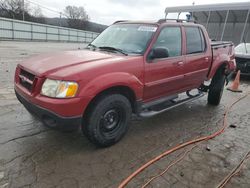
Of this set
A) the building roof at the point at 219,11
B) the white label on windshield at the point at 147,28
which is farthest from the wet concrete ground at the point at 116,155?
the building roof at the point at 219,11

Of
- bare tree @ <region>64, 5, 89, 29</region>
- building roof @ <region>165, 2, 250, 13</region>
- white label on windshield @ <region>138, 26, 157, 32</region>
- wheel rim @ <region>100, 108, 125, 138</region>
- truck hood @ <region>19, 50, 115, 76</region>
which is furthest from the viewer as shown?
bare tree @ <region>64, 5, 89, 29</region>

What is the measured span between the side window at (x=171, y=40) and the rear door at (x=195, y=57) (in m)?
0.24

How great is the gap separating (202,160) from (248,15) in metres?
21.1

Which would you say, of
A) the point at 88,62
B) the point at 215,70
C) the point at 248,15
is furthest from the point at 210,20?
the point at 88,62

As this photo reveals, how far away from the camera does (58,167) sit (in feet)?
9.95

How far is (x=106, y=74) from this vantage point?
3.24 metres

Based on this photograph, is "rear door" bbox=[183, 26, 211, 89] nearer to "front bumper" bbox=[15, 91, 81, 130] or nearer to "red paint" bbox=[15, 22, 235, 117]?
"red paint" bbox=[15, 22, 235, 117]

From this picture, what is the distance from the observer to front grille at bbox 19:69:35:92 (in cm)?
330

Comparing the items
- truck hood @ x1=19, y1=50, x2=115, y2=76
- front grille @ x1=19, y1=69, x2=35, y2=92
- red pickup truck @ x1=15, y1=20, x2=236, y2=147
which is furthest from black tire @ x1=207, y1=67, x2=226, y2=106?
front grille @ x1=19, y1=69, x2=35, y2=92

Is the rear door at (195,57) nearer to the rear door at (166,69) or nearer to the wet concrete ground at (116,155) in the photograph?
the rear door at (166,69)

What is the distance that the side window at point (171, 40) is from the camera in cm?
414

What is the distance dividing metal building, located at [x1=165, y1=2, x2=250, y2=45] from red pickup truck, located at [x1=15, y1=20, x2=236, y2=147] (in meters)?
18.8

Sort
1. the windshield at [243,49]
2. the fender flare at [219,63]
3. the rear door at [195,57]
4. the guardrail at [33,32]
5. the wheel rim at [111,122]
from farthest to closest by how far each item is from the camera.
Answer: the guardrail at [33,32] → the windshield at [243,49] → the fender flare at [219,63] → the rear door at [195,57] → the wheel rim at [111,122]

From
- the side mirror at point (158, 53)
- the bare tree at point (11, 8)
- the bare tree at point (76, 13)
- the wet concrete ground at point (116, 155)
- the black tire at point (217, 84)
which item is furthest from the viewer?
the bare tree at point (76, 13)
